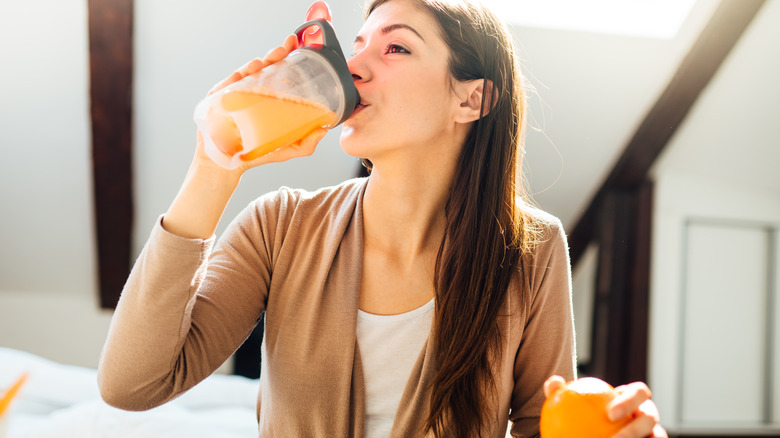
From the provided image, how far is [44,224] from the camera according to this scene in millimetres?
3250

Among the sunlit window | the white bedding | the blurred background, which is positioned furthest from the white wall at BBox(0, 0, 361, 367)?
the white bedding

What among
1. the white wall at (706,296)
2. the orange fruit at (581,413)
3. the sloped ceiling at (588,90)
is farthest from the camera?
the white wall at (706,296)

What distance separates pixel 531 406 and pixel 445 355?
0.19 m

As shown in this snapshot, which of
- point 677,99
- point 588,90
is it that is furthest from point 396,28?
point 677,99

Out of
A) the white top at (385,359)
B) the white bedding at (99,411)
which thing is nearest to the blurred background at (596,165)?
the white bedding at (99,411)

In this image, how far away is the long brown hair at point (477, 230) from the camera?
112cm

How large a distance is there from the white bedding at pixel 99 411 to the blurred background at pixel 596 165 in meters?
1.06

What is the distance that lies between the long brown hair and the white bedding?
816mm

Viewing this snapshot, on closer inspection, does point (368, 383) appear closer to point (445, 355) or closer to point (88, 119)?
point (445, 355)

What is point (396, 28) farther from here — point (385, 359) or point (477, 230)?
point (385, 359)

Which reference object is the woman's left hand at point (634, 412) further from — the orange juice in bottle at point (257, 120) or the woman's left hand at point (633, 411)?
the orange juice in bottle at point (257, 120)

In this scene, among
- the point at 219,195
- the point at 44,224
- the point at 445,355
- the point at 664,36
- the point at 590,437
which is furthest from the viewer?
the point at 44,224

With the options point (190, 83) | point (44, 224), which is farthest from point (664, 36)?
point (44, 224)

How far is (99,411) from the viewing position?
5.43ft
